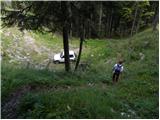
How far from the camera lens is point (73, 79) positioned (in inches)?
720

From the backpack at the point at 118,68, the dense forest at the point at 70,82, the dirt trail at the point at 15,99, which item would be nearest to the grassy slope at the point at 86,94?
the dense forest at the point at 70,82

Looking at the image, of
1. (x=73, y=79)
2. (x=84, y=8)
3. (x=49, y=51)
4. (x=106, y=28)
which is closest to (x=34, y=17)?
(x=84, y=8)

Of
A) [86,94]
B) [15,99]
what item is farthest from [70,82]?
[86,94]

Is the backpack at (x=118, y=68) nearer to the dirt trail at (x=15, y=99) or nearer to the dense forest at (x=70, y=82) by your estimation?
the dense forest at (x=70, y=82)

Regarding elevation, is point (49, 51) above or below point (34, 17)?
below

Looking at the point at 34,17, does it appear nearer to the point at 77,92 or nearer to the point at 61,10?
the point at 61,10

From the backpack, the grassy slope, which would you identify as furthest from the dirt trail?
the backpack

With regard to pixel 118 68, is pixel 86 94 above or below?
above

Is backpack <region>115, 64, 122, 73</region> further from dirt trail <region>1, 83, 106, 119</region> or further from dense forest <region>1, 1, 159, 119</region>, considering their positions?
dirt trail <region>1, 83, 106, 119</region>

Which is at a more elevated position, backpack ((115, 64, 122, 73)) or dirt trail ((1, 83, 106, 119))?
backpack ((115, 64, 122, 73))

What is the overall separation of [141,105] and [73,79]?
542 cm

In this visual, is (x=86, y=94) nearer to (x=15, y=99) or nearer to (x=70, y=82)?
(x=15, y=99)

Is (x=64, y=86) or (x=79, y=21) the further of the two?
(x=79, y=21)


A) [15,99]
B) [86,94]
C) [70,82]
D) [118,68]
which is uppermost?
[86,94]
